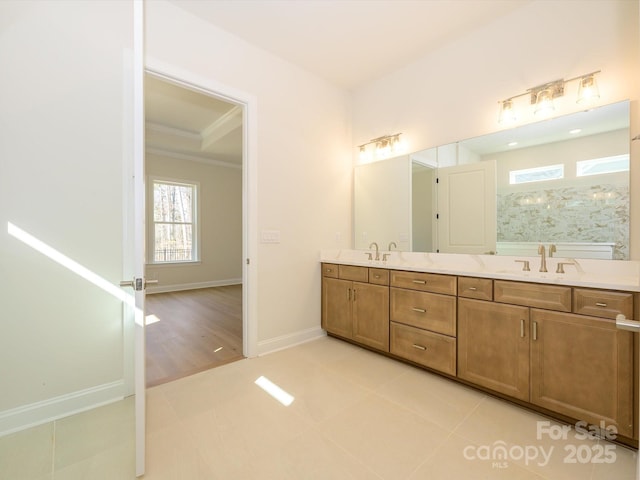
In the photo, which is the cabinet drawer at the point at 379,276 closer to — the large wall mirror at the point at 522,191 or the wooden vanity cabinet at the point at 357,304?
the wooden vanity cabinet at the point at 357,304

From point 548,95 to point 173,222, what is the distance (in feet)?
20.3

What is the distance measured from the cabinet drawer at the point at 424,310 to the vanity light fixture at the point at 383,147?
5.19 ft

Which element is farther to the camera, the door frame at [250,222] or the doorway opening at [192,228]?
the doorway opening at [192,228]

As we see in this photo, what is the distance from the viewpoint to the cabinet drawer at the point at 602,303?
150 centimetres

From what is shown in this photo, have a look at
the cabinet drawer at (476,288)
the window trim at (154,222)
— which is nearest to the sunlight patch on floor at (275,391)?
the cabinet drawer at (476,288)

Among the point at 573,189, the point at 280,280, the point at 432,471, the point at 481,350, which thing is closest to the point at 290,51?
the point at 280,280

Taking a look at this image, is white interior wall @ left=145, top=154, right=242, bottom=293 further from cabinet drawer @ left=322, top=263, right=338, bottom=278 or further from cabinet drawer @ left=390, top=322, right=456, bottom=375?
cabinet drawer @ left=390, top=322, right=456, bottom=375

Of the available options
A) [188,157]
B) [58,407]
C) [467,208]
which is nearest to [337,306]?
[467,208]

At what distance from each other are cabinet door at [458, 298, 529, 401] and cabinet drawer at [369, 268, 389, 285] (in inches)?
26.1

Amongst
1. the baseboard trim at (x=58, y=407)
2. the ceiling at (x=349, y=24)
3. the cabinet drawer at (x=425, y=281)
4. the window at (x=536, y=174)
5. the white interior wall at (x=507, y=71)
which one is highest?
the ceiling at (x=349, y=24)

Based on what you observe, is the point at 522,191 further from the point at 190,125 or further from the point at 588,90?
the point at 190,125

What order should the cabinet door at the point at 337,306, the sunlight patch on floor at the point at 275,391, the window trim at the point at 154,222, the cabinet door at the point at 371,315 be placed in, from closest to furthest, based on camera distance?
1. the sunlight patch on floor at the point at 275,391
2. the cabinet door at the point at 371,315
3. the cabinet door at the point at 337,306
4. the window trim at the point at 154,222

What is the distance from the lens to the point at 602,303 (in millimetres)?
1562

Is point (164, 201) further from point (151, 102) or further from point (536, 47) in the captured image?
point (536, 47)
